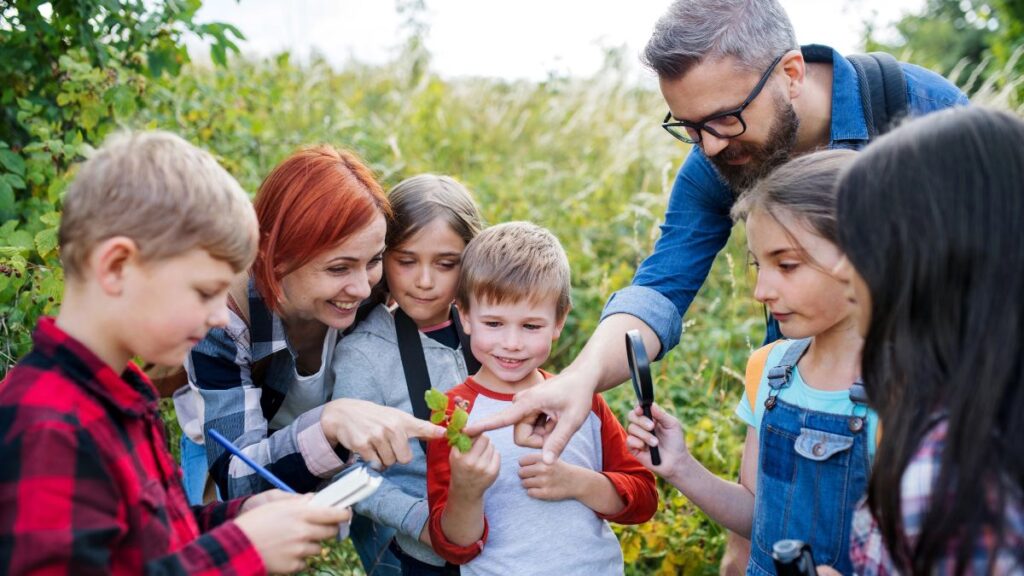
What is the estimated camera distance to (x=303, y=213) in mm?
2660

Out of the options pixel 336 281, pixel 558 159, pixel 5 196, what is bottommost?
pixel 558 159

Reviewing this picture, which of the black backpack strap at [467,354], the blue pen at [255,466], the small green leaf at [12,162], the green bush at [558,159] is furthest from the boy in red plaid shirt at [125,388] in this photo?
the small green leaf at [12,162]

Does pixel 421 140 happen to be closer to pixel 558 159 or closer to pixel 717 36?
pixel 558 159

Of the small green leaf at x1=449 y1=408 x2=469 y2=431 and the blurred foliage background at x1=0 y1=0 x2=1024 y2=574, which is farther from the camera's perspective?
the blurred foliage background at x1=0 y1=0 x2=1024 y2=574

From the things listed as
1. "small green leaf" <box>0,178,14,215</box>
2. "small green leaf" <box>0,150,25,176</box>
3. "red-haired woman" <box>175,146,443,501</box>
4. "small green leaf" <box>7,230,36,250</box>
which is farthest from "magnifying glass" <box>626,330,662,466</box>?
"small green leaf" <box>0,150,25,176</box>

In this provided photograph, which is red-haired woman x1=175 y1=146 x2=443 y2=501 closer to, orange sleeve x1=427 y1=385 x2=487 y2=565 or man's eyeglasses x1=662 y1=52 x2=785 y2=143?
orange sleeve x1=427 y1=385 x2=487 y2=565

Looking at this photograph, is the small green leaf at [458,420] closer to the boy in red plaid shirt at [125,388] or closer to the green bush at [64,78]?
the boy in red plaid shirt at [125,388]

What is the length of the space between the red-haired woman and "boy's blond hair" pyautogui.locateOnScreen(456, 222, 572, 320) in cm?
30

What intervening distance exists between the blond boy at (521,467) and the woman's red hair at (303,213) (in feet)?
1.14

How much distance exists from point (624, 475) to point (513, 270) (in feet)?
2.10

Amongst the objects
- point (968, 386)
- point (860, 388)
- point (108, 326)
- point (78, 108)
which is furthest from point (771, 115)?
point (78, 108)

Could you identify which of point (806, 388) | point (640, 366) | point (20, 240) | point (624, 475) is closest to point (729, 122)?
point (806, 388)

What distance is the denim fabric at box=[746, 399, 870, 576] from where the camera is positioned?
227 cm

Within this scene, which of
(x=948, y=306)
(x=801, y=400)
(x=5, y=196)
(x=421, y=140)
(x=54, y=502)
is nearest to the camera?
(x=54, y=502)
